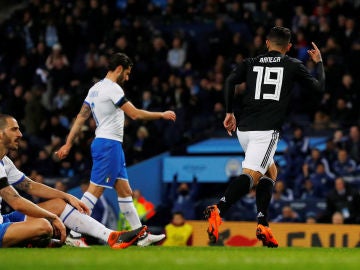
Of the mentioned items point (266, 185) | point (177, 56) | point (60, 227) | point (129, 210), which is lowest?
point (129, 210)

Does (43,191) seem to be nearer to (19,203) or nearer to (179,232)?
(19,203)

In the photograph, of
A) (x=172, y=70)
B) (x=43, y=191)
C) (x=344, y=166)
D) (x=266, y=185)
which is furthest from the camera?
(x=172, y=70)

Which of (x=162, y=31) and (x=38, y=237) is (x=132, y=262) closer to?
(x=38, y=237)

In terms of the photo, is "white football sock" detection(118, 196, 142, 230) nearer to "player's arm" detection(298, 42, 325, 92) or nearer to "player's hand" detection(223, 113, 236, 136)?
"player's hand" detection(223, 113, 236, 136)

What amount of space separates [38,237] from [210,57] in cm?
1263

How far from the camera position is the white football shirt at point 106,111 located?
35.5 feet

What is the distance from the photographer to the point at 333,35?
64.0 feet

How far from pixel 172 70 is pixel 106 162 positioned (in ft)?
32.7

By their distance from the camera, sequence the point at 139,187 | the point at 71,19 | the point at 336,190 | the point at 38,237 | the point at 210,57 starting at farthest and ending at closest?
the point at 71,19 < the point at 210,57 < the point at 139,187 < the point at 336,190 < the point at 38,237

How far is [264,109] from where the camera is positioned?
1002 centimetres

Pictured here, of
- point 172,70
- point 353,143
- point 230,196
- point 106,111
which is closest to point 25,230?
point 230,196

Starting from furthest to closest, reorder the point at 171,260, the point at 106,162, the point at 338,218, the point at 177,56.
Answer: the point at 177,56 < the point at 338,218 < the point at 106,162 < the point at 171,260

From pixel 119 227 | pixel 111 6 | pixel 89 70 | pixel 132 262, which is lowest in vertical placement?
pixel 119 227

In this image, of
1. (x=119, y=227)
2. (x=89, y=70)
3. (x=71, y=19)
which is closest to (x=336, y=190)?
(x=119, y=227)
